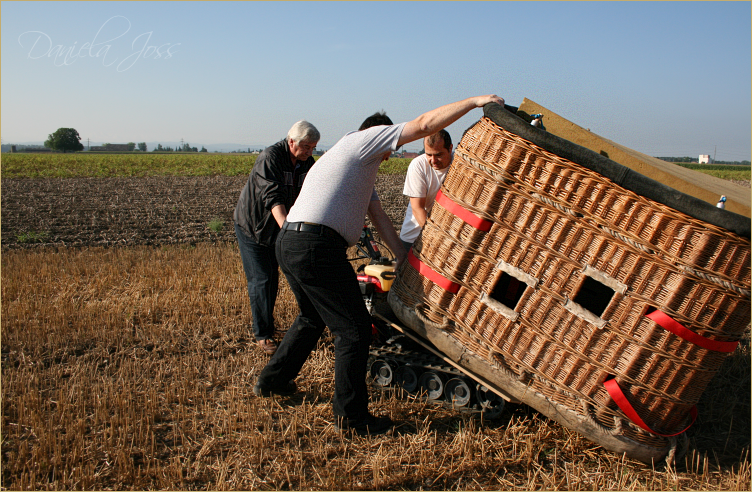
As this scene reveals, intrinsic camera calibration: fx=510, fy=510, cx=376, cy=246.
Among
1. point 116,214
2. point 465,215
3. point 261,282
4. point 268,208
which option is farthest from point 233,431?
point 116,214

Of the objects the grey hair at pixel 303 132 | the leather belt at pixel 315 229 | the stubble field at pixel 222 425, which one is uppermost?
the grey hair at pixel 303 132

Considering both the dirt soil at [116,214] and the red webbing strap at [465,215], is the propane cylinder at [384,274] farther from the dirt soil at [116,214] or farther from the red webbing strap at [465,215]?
the dirt soil at [116,214]

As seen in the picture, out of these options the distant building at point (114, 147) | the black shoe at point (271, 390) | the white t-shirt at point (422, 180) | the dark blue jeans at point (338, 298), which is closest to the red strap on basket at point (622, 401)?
the dark blue jeans at point (338, 298)

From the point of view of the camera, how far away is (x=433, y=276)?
A: 3.53m

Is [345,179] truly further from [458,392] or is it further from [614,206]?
[458,392]

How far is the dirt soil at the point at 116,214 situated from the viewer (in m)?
11.5

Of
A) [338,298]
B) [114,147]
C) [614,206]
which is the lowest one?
[114,147]

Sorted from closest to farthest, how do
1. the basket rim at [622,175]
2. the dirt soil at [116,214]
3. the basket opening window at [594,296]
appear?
the basket rim at [622,175]
the basket opening window at [594,296]
the dirt soil at [116,214]

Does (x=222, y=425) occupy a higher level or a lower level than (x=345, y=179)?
lower

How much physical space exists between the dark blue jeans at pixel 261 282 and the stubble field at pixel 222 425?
316mm

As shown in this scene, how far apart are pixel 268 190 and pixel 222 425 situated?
2041 mm

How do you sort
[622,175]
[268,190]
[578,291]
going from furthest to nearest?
1. [268,190]
2. [578,291]
3. [622,175]

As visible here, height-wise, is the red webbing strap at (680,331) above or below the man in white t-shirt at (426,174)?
below

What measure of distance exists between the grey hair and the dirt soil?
7452mm
